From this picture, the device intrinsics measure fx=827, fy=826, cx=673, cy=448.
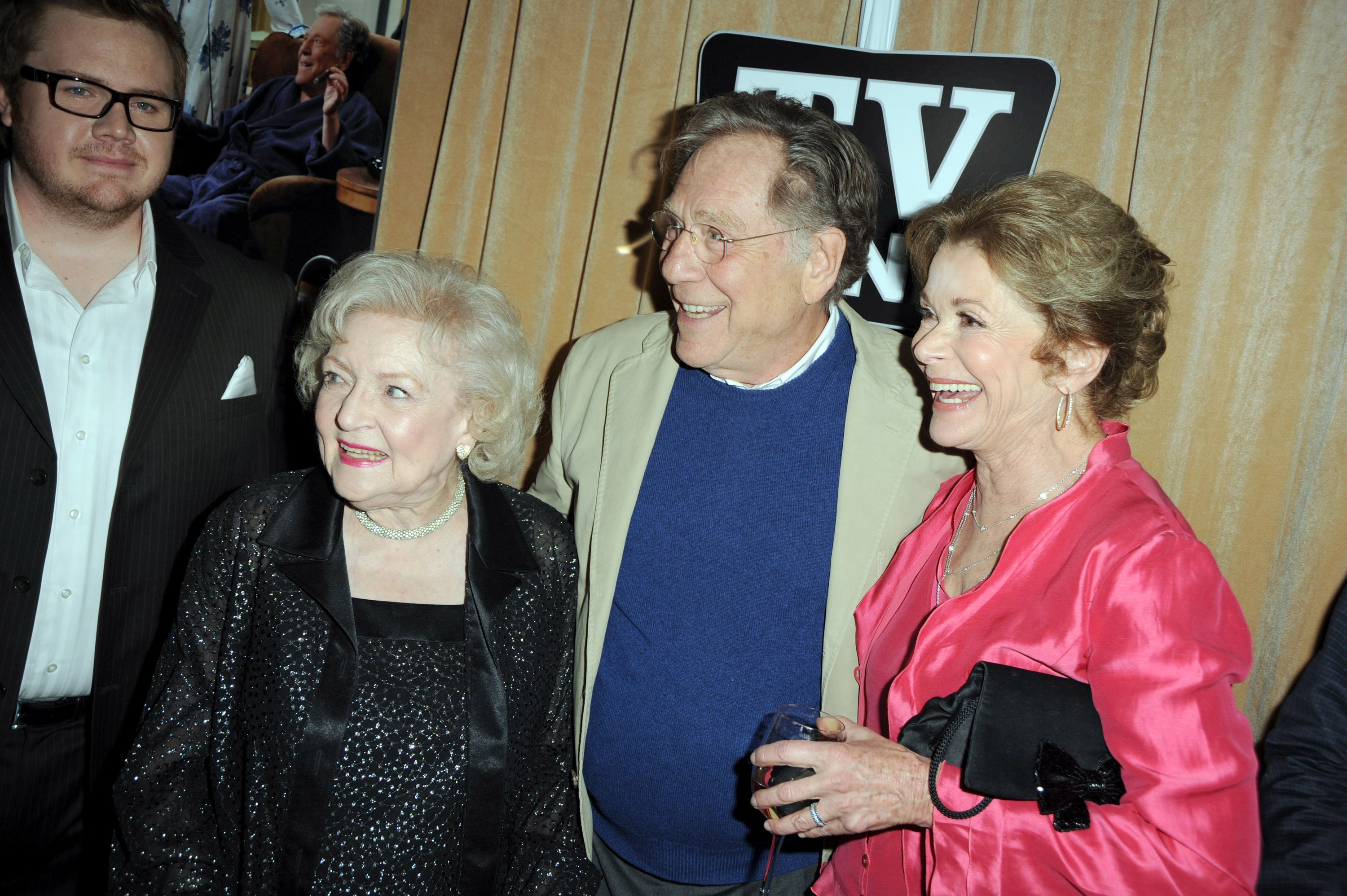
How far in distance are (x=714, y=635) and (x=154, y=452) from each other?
1387mm

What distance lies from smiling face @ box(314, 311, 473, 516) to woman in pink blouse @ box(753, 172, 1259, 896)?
2.74 ft

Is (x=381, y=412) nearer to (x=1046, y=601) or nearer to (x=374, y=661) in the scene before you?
(x=374, y=661)

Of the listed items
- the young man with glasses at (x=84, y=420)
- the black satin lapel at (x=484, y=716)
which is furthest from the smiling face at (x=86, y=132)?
the black satin lapel at (x=484, y=716)

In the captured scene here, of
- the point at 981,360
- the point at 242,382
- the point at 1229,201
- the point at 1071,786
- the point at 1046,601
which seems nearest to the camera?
→ the point at 1071,786

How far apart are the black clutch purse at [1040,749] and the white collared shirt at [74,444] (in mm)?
1918

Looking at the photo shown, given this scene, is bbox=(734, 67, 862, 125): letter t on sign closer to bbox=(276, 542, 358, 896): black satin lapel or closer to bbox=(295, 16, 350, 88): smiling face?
bbox=(295, 16, 350, 88): smiling face

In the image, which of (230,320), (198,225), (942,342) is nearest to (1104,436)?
(942,342)

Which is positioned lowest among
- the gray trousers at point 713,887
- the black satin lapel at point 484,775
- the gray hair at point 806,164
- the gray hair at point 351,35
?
the gray trousers at point 713,887

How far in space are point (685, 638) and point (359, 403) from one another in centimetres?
83

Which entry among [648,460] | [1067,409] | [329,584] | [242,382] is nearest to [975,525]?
[1067,409]

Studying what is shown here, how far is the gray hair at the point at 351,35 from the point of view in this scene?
2.91 m

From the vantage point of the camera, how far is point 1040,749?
1245mm

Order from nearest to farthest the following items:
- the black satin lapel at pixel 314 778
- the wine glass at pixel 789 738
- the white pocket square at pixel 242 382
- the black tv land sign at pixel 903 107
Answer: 1. the wine glass at pixel 789 738
2. the black satin lapel at pixel 314 778
3. the white pocket square at pixel 242 382
4. the black tv land sign at pixel 903 107

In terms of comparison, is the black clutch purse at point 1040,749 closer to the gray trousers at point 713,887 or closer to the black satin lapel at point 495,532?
the gray trousers at point 713,887
